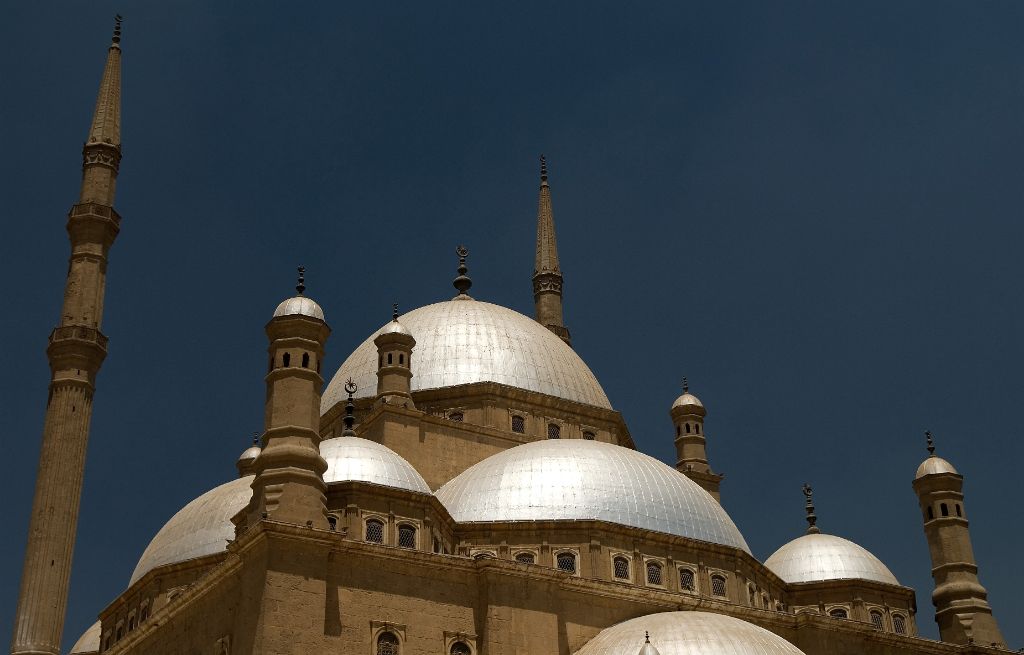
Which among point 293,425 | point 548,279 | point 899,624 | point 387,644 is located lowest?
point 387,644

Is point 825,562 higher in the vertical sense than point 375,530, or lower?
higher

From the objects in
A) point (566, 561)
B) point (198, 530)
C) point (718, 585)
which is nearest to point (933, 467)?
point (718, 585)

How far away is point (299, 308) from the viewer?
64.4 feet

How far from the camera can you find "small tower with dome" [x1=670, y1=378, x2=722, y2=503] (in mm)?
29500

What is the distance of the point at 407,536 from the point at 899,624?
37.3 ft

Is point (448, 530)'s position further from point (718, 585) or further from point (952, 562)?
point (952, 562)

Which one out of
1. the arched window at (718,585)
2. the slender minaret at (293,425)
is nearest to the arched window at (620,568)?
the arched window at (718,585)

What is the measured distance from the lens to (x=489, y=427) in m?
27.1

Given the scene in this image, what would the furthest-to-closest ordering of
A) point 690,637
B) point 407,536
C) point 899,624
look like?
1. point 899,624
2. point 407,536
3. point 690,637

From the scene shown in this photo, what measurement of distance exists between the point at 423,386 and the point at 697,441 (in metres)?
6.81

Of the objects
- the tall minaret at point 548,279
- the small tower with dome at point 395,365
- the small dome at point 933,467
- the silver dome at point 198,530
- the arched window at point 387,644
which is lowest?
the arched window at point 387,644

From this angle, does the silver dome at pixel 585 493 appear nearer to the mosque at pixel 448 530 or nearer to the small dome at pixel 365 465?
the mosque at pixel 448 530

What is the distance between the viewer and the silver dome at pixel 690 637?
17.8 metres

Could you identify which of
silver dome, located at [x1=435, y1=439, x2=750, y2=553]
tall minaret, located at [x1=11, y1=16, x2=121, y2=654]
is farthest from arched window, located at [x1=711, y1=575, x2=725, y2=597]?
tall minaret, located at [x1=11, y1=16, x2=121, y2=654]
